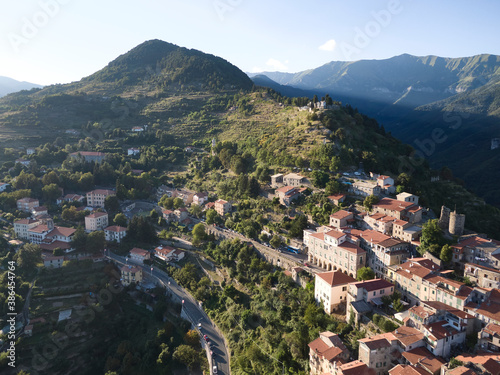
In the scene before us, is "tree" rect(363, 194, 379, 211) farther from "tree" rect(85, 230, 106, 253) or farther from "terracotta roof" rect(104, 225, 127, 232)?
"tree" rect(85, 230, 106, 253)

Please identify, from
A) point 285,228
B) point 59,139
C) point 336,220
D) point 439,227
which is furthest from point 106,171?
point 439,227

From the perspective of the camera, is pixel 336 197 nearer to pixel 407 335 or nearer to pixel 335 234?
pixel 335 234

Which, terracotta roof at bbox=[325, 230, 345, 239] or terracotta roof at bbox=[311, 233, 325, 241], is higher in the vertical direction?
terracotta roof at bbox=[325, 230, 345, 239]

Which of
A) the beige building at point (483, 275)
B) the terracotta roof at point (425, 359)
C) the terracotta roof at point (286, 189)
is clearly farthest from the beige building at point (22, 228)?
the beige building at point (483, 275)

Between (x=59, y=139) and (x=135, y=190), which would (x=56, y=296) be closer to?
(x=135, y=190)

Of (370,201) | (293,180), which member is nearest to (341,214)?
(370,201)

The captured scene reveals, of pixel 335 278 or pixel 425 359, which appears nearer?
pixel 425 359

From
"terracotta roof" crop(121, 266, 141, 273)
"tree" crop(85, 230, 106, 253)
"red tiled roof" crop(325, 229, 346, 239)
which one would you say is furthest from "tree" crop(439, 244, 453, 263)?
"tree" crop(85, 230, 106, 253)
